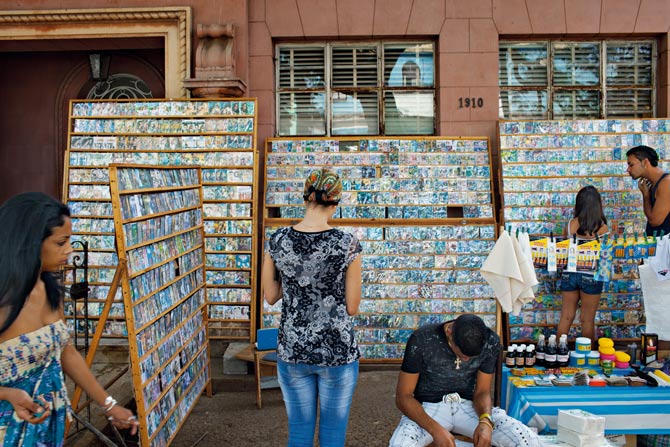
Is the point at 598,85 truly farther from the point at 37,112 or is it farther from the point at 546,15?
the point at 37,112

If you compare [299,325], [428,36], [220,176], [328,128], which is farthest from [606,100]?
[299,325]

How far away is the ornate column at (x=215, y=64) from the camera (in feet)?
22.9

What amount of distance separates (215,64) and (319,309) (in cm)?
467

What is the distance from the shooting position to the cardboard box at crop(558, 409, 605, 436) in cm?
322

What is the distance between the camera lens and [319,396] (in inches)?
134

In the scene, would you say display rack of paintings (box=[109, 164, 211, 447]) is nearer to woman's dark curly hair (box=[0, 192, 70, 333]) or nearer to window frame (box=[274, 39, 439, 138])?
woman's dark curly hair (box=[0, 192, 70, 333])

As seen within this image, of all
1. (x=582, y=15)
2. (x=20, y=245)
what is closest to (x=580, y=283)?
(x=582, y=15)

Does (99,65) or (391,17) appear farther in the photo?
(99,65)

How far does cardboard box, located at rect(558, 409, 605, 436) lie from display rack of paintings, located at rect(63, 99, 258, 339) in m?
3.91

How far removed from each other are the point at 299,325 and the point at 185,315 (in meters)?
1.86

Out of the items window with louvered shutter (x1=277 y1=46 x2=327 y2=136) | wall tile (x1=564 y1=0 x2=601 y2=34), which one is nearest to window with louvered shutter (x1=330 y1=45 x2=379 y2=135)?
window with louvered shutter (x1=277 y1=46 x2=327 y2=136)

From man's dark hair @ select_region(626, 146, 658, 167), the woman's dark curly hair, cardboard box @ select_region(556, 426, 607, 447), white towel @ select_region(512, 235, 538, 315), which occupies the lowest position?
cardboard box @ select_region(556, 426, 607, 447)

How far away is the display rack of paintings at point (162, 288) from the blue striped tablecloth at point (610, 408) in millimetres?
2462

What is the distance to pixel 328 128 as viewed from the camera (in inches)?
303
